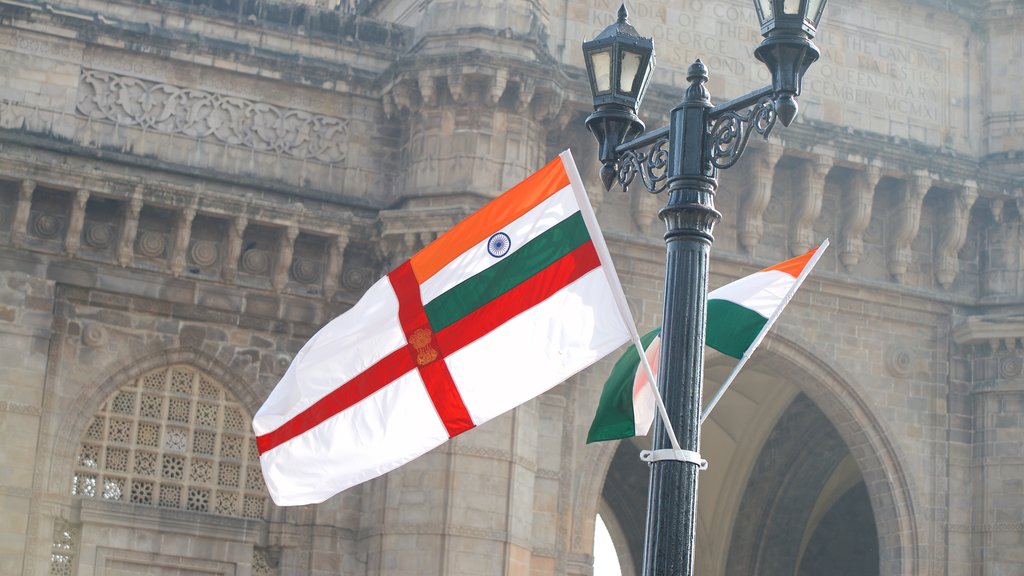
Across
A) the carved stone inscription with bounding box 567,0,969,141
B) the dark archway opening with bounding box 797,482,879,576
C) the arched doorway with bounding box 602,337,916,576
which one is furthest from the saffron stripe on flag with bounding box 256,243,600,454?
the dark archway opening with bounding box 797,482,879,576

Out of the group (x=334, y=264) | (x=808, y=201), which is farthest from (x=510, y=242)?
(x=808, y=201)

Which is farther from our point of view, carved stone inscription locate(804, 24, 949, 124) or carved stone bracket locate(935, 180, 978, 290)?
carved stone inscription locate(804, 24, 949, 124)

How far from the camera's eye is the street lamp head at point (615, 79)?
873 cm

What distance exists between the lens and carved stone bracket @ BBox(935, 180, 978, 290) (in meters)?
17.8

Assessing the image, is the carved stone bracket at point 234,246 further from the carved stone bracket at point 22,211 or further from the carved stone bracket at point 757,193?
the carved stone bracket at point 757,193

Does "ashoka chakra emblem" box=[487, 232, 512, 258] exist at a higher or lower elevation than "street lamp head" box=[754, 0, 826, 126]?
lower

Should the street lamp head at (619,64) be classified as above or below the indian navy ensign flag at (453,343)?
above

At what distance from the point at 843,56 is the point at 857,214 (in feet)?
6.12

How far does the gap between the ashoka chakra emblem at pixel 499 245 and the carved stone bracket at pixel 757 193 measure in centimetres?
845

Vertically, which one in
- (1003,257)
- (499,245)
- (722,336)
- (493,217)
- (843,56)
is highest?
(843,56)

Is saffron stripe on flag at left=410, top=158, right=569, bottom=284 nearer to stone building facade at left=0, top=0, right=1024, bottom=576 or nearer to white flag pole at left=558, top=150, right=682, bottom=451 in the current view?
white flag pole at left=558, top=150, right=682, bottom=451

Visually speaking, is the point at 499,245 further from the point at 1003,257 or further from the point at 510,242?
the point at 1003,257

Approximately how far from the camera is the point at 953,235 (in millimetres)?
17938

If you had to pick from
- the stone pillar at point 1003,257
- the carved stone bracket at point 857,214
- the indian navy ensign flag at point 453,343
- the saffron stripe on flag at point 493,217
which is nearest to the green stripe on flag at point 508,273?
the indian navy ensign flag at point 453,343
